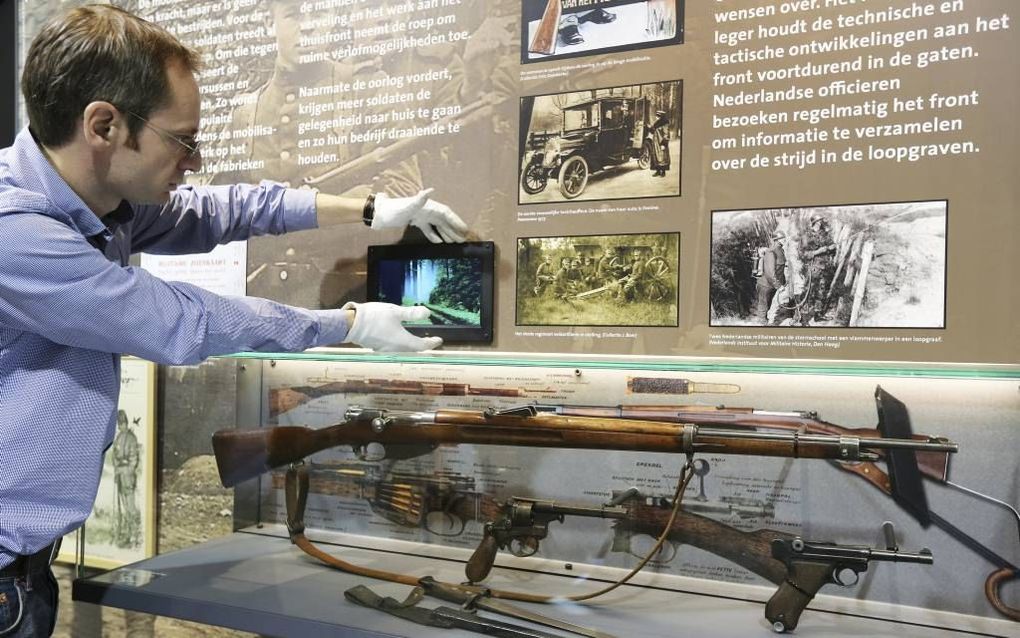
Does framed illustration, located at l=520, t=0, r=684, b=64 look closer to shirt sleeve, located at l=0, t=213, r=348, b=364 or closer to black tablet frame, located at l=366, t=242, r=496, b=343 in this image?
black tablet frame, located at l=366, t=242, r=496, b=343

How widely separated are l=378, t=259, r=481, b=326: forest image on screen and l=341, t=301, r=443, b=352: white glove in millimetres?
314

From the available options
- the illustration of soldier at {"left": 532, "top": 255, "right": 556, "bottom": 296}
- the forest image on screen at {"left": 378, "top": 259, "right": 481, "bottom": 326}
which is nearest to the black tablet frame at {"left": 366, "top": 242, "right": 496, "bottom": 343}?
the forest image on screen at {"left": 378, "top": 259, "right": 481, "bottom": 326}

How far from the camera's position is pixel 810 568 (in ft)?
4.39

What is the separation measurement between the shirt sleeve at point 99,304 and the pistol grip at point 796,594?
101cm

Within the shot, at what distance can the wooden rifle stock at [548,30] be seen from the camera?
1.86 metres

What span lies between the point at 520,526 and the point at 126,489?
3.25ft

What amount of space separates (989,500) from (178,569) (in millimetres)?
1609

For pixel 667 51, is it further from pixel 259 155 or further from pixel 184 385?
pixel 184 385

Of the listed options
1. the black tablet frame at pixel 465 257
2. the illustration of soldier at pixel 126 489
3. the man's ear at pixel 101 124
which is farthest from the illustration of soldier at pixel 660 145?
the illustration of soldier at pixel 126 489

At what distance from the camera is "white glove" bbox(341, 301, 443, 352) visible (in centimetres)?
156

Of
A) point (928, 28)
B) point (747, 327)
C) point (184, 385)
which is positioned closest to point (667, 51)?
point (928, 28)

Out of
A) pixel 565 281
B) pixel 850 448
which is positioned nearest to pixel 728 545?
pixel 850 448

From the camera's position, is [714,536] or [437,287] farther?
[437,287]

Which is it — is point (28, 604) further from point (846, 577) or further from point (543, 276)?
point (846, 577)
